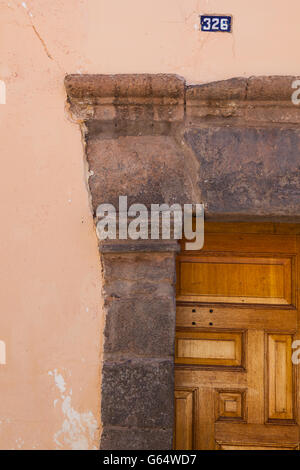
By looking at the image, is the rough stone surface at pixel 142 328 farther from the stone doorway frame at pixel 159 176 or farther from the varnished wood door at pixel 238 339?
the varnished wood door at pixel 238 339

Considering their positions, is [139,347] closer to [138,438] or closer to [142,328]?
[142,328]

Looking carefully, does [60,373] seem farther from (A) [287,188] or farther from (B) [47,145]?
(A) [287,188]

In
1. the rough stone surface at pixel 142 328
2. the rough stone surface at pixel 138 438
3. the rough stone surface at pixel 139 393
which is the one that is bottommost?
the rough stone surface at pixel 138 438

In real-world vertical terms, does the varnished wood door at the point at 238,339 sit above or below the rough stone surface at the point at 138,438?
above

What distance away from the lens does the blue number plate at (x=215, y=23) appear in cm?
231

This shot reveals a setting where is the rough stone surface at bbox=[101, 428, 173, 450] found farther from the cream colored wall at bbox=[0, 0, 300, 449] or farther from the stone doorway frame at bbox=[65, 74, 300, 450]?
the cream colored wall at bbox=[0, 0, 300, 449]

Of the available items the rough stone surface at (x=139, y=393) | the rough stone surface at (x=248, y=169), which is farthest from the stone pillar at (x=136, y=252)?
the rough stone surface at (x=248, y=169)

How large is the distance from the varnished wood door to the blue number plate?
0.95 meters

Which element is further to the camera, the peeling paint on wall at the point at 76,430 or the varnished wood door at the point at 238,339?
the varnished wood door at the point at 238,339

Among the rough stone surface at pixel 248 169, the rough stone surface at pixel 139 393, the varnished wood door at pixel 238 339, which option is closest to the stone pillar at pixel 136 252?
the rough stone surface at pixel 139 393

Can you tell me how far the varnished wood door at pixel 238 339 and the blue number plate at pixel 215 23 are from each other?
0.95 m

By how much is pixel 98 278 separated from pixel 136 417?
2.14ft

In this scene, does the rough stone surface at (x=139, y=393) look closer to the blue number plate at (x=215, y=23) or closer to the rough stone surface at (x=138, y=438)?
the rough stone surface at (x=138, y=438)

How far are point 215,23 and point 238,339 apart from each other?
5.05 feet
